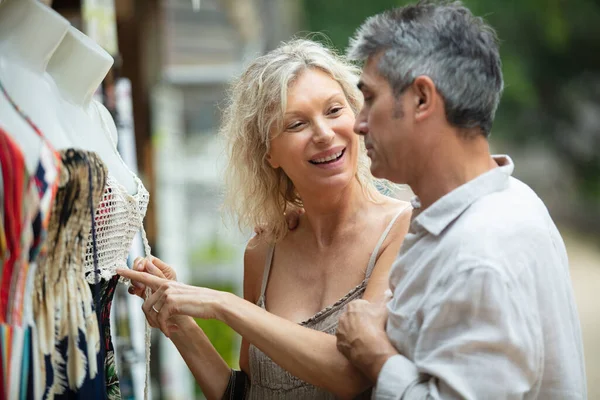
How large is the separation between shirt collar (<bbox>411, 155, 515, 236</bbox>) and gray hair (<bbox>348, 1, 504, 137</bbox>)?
95 millimetres

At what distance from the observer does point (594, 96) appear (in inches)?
434

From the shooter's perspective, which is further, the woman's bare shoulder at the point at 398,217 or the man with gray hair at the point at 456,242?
the woman's bare shoulder at the point at 398,217

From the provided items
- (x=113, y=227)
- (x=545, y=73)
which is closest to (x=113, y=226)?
(x=113, y=227)

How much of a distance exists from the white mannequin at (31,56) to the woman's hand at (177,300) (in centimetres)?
48

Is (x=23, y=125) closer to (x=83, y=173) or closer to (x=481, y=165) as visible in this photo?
(x=83, y=173)

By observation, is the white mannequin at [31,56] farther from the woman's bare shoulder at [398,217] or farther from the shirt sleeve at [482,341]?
the woman's bare shoulder at [398,217]

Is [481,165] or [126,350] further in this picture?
[126,350]

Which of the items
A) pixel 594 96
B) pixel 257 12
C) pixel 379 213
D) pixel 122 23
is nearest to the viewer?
pixel 379 213

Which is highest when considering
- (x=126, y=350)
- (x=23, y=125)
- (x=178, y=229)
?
(x=23, y=125)

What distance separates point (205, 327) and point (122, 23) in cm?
244

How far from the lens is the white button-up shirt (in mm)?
1473

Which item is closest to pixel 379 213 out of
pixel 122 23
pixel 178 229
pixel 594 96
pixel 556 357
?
pixel 556 357

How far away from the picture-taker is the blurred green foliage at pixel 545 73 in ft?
35.5

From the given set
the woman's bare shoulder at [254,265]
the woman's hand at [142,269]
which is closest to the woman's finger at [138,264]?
the woman's hand at [142,269]
